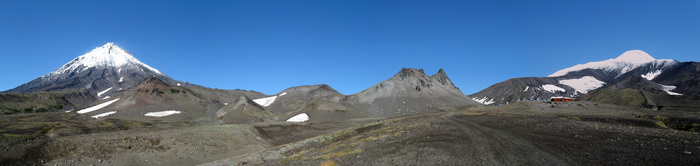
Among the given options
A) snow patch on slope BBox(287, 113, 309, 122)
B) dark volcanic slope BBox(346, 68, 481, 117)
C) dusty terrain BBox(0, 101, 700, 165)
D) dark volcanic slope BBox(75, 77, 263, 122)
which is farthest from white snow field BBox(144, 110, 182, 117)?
dusty terrain BBox(0, 101, 700, 165)

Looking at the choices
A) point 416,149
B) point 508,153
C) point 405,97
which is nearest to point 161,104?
point 405,97

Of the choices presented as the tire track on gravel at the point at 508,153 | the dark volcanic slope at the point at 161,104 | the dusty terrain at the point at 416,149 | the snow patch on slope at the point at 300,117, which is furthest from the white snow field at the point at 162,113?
Result: the tire track on gravel at the point at 508,153

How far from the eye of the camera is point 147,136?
3656 centimetres

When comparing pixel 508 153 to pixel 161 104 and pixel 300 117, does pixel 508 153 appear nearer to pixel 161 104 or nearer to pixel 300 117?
pixel 300 117

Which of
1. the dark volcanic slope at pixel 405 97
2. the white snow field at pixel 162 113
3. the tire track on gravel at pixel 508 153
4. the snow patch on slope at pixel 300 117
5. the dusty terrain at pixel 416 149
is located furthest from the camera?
the dark volcanic slope at pixel 405 97

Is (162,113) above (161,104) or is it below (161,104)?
below

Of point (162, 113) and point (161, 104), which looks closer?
point (162, 113)

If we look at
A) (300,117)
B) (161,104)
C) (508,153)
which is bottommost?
(508,153)

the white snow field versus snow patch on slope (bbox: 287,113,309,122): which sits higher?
the white snow field

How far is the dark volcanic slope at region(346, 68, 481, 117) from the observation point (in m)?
155

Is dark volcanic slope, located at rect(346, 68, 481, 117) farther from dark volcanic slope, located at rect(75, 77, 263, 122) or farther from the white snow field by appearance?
the white snow field

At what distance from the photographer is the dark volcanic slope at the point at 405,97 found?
Answer: 15512 cm

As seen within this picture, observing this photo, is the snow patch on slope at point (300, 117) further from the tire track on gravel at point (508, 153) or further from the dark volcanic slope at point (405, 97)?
the tire track on gravel at point (508, 153)

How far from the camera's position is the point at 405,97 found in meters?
169
